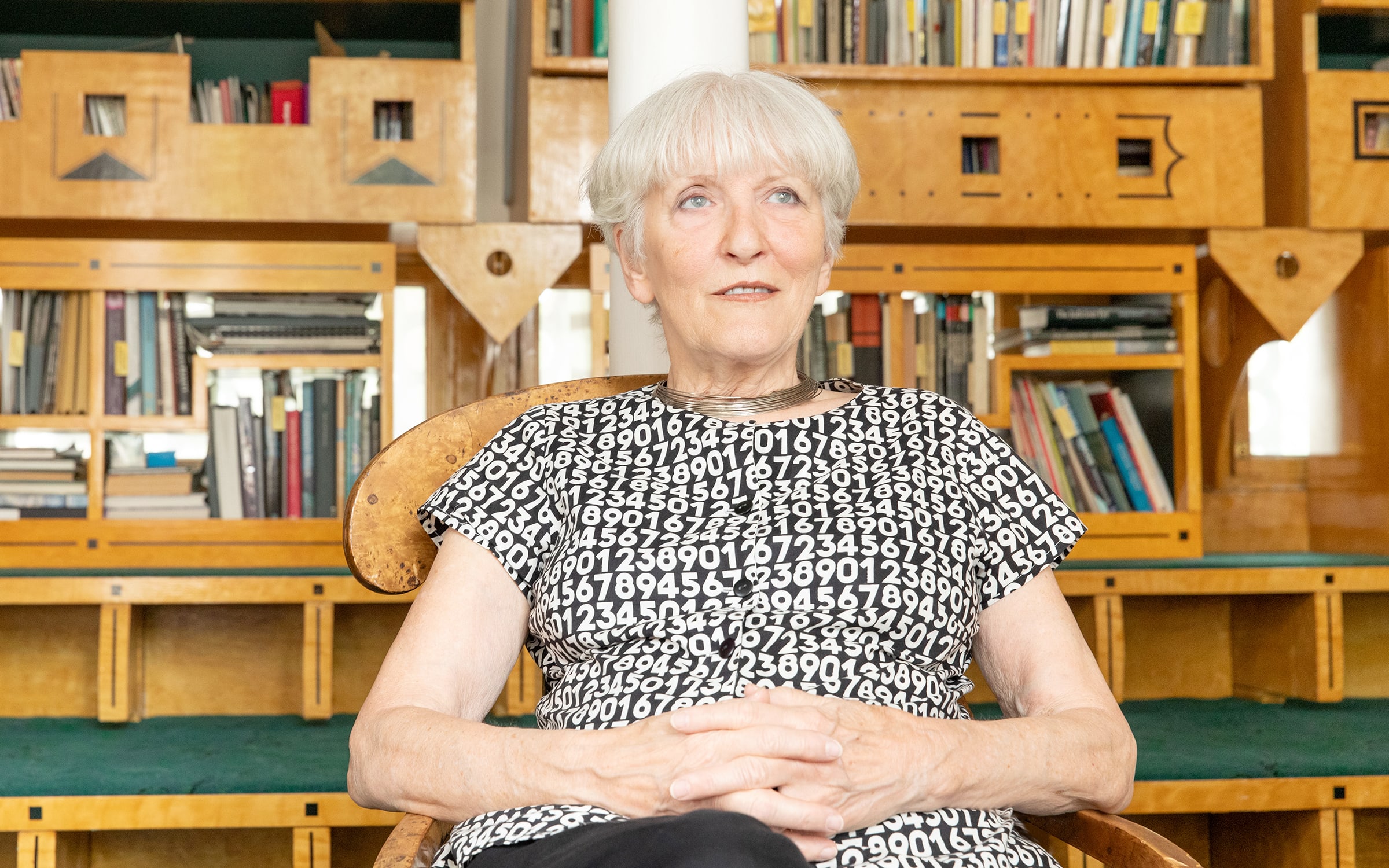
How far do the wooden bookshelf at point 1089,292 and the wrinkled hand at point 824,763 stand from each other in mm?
1565

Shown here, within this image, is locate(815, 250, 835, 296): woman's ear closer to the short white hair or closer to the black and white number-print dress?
the short white hair

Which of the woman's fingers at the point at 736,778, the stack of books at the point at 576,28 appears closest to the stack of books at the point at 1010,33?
the stack of books at the point at 576,28

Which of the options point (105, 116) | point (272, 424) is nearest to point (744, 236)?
point (272, 424)

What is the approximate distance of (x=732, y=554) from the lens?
4.09 feet

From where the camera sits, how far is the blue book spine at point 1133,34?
2725mm

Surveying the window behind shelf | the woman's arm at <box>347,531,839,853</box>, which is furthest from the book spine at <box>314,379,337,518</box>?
the window behind shelf

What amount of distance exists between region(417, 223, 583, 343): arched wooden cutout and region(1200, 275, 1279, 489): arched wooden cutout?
1.54m

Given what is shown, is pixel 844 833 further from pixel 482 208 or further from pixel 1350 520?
pixel 482 208

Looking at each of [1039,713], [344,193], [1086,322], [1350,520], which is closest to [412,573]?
[1039,713]

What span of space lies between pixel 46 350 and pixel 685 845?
2.20 metres

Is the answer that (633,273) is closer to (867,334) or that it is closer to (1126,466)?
(867,334)

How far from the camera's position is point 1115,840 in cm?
113

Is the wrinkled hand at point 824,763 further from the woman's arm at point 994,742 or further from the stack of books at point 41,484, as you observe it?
the stack of books at point 41,484

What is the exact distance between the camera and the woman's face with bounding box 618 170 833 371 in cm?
138
